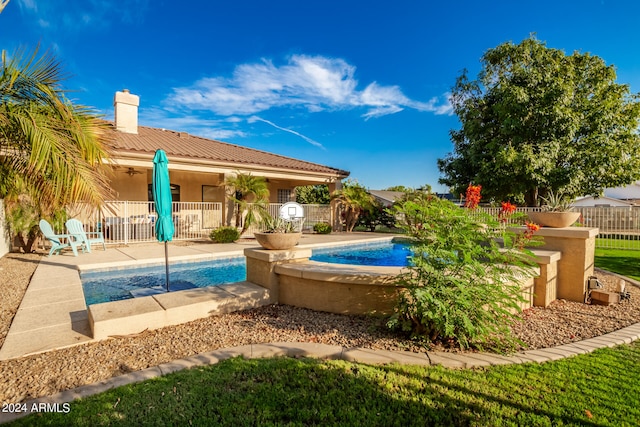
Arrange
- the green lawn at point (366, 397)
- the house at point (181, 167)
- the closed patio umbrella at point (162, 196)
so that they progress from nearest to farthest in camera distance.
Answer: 1. the green lawn at point (366, 397)
2. the closed patio umbrella at point (162, 196)
3. the house at point (181, 167)

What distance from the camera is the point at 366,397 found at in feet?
8.38

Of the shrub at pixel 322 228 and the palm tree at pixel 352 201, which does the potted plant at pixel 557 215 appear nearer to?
the shrub at pixel 322 228

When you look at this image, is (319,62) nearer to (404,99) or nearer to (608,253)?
(404,99)

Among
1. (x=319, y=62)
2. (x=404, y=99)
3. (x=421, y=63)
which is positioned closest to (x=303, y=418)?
(x=319, y=62)

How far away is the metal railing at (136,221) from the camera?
1247cm

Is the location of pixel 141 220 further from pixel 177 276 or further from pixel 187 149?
pixel 177 276

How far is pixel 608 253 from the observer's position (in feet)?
42.3

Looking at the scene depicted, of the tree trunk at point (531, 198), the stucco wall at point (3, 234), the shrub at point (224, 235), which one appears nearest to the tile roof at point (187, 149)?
the shrub at point (224, 235)

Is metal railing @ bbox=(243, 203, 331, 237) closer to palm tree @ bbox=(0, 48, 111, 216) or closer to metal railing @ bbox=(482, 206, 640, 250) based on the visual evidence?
metal railing @ bbox=(482, 206, 640, 250)

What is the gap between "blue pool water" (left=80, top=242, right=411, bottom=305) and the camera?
6.58 m

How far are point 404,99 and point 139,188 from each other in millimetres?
19489

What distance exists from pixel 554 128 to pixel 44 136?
2023cm

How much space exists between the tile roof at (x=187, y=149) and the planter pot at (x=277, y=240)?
345 inches

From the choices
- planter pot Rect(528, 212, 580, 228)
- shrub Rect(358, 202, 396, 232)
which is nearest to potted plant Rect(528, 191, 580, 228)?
planter pot Rect(528, 212, 580, 228)
